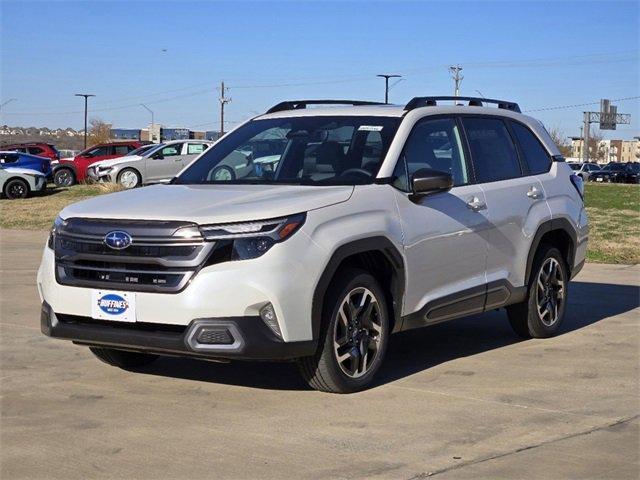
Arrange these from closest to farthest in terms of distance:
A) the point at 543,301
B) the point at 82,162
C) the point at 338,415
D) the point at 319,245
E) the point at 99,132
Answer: the point at 338,415, the point at 319,245, the point at 543,301, the point at 82,162, the point at 99,132

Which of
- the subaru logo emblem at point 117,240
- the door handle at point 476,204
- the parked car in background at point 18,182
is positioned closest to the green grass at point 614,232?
the door handle at point 476,204

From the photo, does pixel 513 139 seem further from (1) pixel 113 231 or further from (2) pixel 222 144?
(1) pixel 113 231

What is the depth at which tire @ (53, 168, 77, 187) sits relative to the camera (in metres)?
36.8

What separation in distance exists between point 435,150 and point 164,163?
82.4 ft

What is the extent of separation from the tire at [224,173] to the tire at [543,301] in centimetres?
265

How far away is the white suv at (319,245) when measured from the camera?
5.93 metres

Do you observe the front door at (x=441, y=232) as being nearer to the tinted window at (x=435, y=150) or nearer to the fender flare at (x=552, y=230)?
the tinted window at (x=435, y=150)

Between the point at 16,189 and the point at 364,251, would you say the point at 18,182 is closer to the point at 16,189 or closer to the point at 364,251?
the point at 16,189

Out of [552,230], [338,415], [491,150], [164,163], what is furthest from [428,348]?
[164,163]

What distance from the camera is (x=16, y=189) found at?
30.9 metres

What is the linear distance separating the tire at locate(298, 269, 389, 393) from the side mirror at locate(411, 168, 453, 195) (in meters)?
0.72

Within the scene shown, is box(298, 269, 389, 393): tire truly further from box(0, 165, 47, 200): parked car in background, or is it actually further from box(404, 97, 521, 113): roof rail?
box(0, 165, 47, 200): parked car in background

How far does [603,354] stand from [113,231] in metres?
4.04

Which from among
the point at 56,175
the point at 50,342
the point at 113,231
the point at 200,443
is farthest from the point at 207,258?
the point at 56,175
